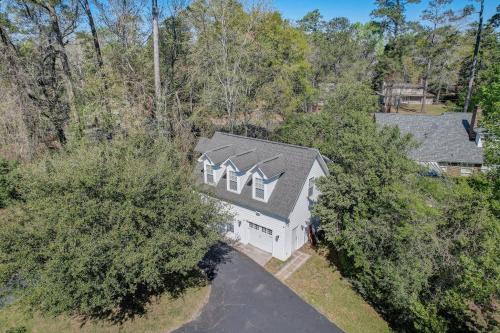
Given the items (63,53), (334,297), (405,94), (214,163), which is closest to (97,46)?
(63,53)

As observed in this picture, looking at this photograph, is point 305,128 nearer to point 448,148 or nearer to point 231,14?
point 231,14

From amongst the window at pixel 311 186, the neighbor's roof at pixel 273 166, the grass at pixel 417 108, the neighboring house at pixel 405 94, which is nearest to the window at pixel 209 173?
the neighbor's roof at pixel 273 166

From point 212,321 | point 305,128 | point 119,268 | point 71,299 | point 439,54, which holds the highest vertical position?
point 439,54

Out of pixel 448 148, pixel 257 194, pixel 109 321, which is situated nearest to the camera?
pixel 109 321

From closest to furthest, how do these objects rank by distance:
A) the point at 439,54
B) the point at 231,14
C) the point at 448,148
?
the point at 231,14, the point at 448,148, the point at 439,54

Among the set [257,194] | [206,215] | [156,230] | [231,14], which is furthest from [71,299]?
[231,14]

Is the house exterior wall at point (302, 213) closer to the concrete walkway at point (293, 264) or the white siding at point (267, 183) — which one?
the concrete walkway at point (293, 264)

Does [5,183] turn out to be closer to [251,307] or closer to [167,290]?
[167,290]
